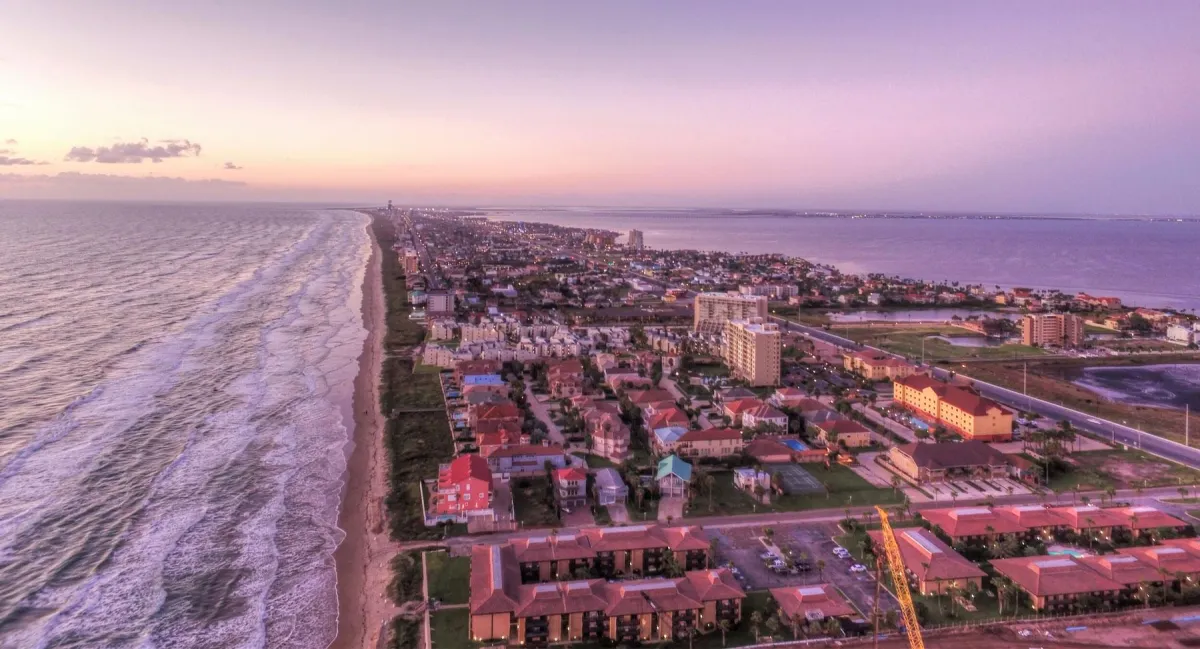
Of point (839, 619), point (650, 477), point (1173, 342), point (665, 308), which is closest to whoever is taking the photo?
point (839, 619)

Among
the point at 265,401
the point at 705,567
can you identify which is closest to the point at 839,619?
the point at 705,567

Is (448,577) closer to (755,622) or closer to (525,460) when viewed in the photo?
(525,460)

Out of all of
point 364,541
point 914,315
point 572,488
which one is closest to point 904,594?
point 572,488

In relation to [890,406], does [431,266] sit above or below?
above

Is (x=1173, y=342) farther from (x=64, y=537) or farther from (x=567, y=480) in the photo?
(x=64, y=537)

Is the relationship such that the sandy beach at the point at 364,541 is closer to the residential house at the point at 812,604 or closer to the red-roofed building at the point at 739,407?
the residential house at the point at 812,604

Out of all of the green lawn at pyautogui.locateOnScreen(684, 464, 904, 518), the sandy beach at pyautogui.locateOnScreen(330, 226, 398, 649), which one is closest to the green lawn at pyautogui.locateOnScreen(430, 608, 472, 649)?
the sandy beach at pyautogui.locateOnScreen(330, 226, 398, 649)
